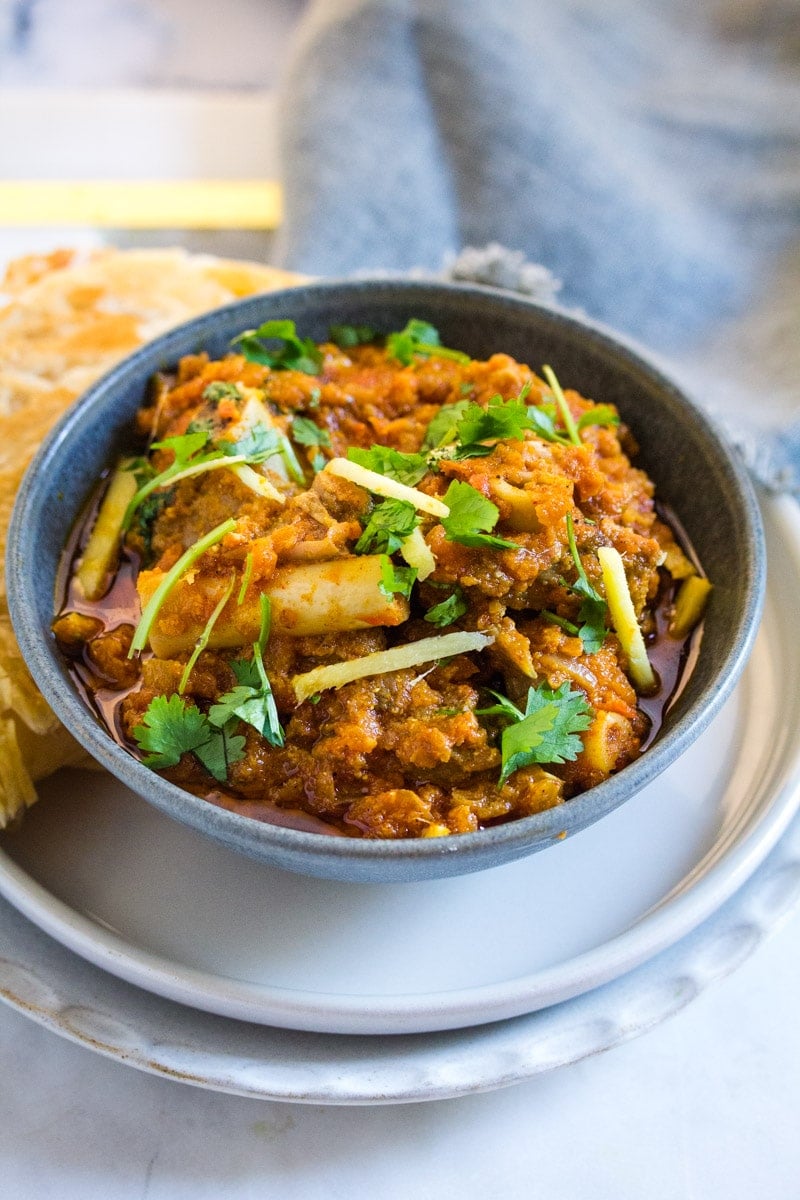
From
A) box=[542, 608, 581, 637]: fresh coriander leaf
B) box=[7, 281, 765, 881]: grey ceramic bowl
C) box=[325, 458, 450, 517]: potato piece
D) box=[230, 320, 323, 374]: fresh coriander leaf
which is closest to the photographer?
box=[7, 281, 765, 881]: grey ceramic bowl

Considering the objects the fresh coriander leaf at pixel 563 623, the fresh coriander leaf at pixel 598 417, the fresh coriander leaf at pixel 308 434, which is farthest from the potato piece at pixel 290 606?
the fresh coriander leaf at pixel 598 417

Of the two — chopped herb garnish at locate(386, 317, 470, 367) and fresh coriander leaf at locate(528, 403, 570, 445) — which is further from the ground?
chopped herb garnish at locate(386, 317, 470, 367)

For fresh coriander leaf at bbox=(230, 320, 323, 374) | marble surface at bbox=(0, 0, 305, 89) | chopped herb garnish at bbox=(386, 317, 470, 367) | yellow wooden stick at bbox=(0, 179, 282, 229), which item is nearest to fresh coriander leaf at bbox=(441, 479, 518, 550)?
chopped herb garnish at bbox=(386, 317, 470, 367)

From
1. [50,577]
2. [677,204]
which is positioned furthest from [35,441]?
[677,204]

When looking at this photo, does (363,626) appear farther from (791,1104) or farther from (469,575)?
(791,1104)

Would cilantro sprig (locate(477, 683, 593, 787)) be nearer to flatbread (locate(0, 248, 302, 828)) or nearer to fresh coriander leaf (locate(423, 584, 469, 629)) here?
fresh coriander leaf (locate(423, 584, 469, 629))

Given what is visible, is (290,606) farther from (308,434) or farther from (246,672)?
(308,434)

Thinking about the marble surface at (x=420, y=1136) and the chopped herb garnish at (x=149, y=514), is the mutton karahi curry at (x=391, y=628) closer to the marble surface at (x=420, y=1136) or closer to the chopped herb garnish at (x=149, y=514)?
the chopped herb garnish at (x=149, y=514)
